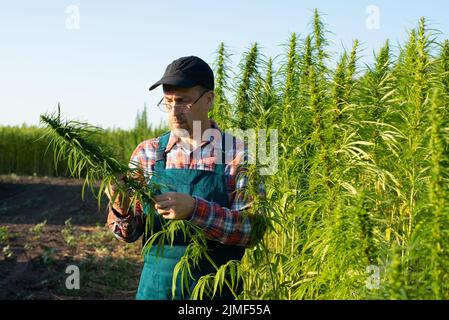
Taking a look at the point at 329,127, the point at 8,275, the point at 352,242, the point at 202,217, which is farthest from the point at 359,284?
the point at 8,275

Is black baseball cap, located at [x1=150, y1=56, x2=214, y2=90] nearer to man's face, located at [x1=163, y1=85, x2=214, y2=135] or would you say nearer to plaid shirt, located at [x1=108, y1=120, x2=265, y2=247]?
man's face, located at [x1=163, y1=85, x2=214, y2=135]

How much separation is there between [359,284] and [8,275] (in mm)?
5751

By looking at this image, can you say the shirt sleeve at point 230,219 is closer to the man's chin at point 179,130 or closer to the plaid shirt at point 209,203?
the plaid shirt at point 209,203

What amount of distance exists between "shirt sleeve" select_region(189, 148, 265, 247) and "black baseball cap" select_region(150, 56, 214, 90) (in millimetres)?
541

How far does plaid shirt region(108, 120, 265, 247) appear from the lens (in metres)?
2.70

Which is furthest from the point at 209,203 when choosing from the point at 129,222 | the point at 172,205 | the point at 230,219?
the point at 129,222

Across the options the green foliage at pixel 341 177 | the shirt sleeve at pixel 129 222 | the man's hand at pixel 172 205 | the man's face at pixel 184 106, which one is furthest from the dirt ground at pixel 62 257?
the man's hand at pixel 172 205

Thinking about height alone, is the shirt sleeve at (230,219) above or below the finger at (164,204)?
below

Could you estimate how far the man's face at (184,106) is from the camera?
298 centimetres

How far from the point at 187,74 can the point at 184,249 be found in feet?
3.00

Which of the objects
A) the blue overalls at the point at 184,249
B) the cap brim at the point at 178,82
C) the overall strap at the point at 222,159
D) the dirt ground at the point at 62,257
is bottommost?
the dirt ground at the point at 62,257

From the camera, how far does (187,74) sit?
302 cm

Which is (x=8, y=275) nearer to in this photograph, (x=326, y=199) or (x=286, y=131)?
(x=286, y=131)

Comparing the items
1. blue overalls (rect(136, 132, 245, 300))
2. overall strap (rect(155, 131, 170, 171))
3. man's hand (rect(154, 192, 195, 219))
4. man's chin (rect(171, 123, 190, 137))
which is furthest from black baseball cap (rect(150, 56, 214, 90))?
man's hand (rect(154, 192, 195, 219))
